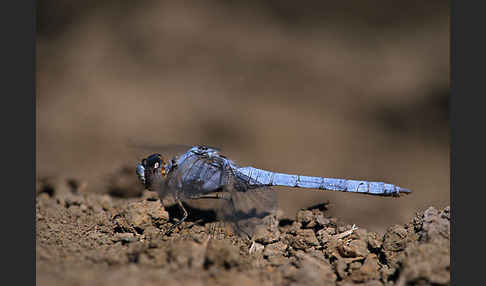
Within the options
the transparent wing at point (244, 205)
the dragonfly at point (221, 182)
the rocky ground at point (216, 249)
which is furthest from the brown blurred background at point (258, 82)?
the rocky ground at point (216, 249)

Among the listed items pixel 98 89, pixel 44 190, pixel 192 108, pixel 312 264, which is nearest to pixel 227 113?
pixel 192 108

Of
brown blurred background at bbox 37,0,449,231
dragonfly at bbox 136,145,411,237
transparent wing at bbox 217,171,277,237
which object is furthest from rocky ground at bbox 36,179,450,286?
brown blurred background at bbox 37,0,449,231

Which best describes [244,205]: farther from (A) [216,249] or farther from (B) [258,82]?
(B) [258,82]

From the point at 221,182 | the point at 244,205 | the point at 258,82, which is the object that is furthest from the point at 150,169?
the point at 258,82

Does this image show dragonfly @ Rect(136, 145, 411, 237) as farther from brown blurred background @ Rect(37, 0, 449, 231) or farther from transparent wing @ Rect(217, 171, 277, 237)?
brown blurred background @ Rect(37, 0, 449, 231)

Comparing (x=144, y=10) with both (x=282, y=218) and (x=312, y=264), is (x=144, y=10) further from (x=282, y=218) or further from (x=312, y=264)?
(x=312, y=264)

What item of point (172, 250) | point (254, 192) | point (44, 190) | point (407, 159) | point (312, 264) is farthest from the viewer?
point (407, 159)
